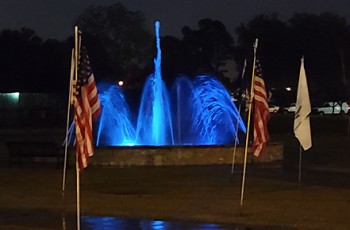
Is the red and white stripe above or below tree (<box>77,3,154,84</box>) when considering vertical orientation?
below

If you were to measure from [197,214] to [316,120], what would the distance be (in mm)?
39196

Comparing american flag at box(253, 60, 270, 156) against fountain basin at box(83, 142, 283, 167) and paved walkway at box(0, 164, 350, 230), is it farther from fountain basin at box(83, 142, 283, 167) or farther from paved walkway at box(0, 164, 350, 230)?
fountain basin at box(83, 142, 283, 167)

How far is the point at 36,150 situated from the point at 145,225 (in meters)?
12.4

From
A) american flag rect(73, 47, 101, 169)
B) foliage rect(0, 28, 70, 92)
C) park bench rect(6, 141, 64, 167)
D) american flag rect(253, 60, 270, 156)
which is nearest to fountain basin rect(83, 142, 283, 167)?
park bench rect(6, 141, 64, 167)

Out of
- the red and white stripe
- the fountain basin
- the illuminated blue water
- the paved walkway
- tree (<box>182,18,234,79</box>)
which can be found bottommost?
the illuminated blue water

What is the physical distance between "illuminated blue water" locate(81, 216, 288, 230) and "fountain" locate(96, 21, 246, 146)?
513 inches

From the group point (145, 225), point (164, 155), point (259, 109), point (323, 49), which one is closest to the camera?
point (145, 225)

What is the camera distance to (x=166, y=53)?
10238cm

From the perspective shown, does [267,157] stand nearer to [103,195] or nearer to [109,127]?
[109,127]

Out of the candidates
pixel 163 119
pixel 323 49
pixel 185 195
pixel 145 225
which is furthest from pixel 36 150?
pixel 323 49

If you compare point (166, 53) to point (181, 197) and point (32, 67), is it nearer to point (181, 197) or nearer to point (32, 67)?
point (32, 67)

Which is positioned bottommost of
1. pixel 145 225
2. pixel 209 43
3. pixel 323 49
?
pixel 145 225

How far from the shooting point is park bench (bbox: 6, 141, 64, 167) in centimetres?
2478

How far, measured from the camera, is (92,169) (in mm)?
23375
